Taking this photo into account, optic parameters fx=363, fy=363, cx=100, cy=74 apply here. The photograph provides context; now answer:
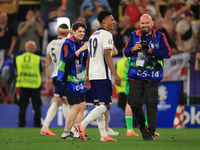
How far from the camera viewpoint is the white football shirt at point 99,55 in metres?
5.61

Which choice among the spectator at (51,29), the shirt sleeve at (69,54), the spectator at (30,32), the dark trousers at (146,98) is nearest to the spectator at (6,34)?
the spectator at (30,32)

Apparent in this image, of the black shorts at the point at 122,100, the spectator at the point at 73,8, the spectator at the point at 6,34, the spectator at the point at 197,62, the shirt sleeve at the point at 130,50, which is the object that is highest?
the spectator at the point at 73,8

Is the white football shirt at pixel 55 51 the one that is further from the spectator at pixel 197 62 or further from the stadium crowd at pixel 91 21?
the spectator at pixel 197 62

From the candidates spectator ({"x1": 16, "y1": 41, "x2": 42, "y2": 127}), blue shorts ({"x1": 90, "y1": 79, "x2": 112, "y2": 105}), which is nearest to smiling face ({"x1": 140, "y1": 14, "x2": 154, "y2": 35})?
blue shorts ({"x1": 90, "y1": 79, "x2": 112, "y2": 105})

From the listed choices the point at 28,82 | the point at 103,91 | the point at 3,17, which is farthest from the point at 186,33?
the point at 103,91

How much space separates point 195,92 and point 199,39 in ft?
7.19

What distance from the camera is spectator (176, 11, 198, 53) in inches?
459

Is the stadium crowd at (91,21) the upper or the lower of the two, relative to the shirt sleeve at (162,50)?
upper

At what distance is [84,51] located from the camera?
6.28m

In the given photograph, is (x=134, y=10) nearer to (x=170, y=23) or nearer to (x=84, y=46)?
(x=170, y=23)

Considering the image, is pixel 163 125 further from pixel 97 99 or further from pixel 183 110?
pixel 97 99

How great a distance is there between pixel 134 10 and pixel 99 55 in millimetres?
6718

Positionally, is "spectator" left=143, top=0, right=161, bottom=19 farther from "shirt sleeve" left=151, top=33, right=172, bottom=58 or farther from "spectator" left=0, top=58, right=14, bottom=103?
"shirt sleeve" left=151, top=33, right=172, bottom=58

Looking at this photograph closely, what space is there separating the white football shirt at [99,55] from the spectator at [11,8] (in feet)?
23.1
